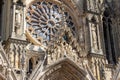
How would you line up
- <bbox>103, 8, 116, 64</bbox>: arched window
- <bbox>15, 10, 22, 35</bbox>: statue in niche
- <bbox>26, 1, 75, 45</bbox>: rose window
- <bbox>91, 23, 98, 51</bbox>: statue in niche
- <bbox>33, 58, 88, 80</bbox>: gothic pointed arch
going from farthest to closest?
<bbox>103, 8, 116, 64</bbox>: arched window → <bbox>91, 23, 98, 51</bbox>: statue in niche → <bbox>26, 1, 75, 45</bbox>: rose window → <bbox>15, 10, 22, 35</bbox>: statue in niche → <bbox>33, 58, 88, 80</bbox>: gothic pointed arch

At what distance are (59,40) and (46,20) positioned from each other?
1671 millimetres

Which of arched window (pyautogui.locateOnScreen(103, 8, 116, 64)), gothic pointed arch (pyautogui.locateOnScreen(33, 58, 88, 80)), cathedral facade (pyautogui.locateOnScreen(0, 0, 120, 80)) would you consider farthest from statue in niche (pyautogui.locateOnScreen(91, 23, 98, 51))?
gothic pointed arch (pyautogui.locateOnScreen(33, 58, 88, 80))

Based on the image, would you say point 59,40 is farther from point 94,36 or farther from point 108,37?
point 108,37

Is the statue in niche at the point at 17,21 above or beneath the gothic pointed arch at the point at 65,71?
above

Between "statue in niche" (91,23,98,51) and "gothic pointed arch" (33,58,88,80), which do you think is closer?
"gothic pointed arch" (33,58,88,80)

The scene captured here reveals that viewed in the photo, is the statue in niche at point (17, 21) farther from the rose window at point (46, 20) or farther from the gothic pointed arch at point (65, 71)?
the gothic pointed arch at point (65, 71)

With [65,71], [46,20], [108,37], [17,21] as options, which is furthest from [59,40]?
[108,37]

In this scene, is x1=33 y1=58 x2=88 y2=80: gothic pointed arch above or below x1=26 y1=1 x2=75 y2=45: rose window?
below

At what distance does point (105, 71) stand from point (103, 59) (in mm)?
699

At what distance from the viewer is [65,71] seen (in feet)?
60.9

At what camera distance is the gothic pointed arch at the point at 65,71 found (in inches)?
707

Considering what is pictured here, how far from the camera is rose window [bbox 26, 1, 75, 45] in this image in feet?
64.7

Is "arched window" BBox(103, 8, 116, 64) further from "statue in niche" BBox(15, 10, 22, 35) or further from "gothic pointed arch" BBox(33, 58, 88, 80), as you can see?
"statue in niche" BBox(15, 10, 22, 35)

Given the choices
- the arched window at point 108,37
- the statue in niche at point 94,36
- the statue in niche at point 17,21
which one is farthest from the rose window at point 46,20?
the arched window at point 108,37
